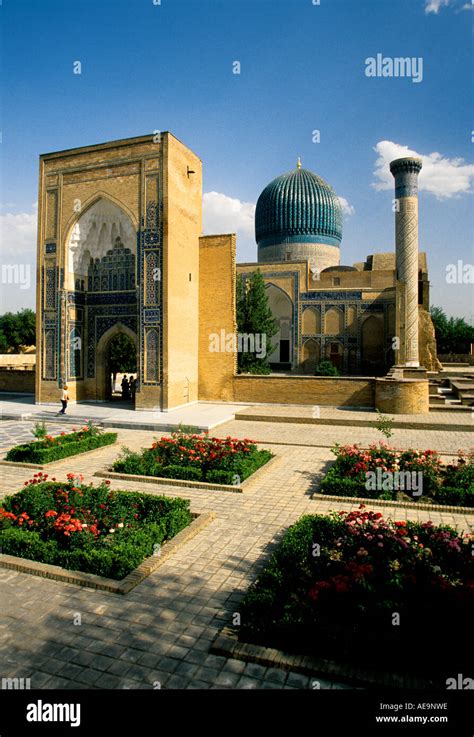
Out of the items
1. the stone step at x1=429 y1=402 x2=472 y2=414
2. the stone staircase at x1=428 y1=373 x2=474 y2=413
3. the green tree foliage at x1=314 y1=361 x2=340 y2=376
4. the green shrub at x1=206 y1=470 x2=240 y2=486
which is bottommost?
the green shrub at x1=206 y1=470 x2=240 y2=486

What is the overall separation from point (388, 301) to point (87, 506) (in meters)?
21.5

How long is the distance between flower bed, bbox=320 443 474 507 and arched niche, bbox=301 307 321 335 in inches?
747

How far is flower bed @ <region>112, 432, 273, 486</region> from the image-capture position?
658 cm

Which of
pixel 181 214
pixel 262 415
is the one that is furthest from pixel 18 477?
pixel 181 214

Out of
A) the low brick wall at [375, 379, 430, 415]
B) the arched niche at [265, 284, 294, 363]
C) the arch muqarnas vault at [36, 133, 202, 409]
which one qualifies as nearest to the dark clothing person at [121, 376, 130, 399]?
the arch muqarnas vault at [36, 133, 202, 409]

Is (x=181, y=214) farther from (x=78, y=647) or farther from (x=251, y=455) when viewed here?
(x=78, y=647)

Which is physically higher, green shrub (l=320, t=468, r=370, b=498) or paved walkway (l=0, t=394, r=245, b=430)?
paved walkway (l=0, t=394, r=245, b=430)

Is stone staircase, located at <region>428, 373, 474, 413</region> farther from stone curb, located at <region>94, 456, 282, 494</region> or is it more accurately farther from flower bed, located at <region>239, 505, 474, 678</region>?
flower bed, located at <region>239, 505, 474, 678</region>

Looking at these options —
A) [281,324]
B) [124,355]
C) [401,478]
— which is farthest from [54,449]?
[281,324]

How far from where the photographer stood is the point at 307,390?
13.3 metres

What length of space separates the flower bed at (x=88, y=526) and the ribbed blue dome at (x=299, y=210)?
26368mm

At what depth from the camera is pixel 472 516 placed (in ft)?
17.3

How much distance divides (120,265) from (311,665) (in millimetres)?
13225

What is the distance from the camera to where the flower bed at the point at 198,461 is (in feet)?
21.6
